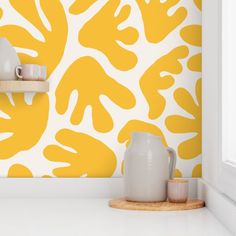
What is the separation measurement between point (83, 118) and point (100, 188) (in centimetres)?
28

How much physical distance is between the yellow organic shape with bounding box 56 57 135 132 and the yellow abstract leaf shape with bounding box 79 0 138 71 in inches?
3.3

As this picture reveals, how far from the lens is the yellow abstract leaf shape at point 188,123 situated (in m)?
1.97

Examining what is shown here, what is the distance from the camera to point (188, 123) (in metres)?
1.98

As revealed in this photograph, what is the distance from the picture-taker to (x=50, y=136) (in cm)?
196

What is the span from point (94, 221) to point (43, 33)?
857 millimetres

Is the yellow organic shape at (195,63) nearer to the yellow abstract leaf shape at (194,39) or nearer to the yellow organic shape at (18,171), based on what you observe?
the yellow abstract leaf shape at (194,39)

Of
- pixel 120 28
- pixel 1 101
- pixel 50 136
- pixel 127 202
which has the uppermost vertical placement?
pixel 120 28

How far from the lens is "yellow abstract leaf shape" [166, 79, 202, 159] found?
77.7 inches

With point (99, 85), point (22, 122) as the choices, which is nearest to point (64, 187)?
point (22, 122)

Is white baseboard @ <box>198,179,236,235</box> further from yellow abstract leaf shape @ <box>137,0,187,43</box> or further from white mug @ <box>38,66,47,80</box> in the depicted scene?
white mug @ <box>38,66,47,80</box>

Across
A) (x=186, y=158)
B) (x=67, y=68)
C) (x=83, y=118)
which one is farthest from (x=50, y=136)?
(x=186, y=158)

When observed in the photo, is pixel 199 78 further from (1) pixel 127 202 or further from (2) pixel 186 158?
(1) pixel 127 202

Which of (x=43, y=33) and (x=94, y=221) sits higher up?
(x=43, y=33)

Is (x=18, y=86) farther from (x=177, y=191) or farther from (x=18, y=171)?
(x=177, y=191)
